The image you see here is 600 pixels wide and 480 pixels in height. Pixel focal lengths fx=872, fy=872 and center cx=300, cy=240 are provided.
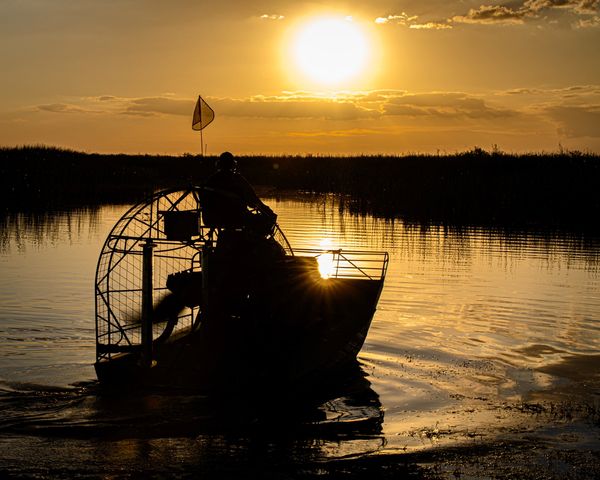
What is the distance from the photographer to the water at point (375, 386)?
32.2ft

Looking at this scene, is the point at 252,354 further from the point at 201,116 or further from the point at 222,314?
the point at 201,116

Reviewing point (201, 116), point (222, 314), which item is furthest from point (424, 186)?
point (222, 314)

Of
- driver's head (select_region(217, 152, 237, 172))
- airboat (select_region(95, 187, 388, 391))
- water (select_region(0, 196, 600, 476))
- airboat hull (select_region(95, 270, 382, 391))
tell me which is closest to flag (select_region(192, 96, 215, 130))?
driver's head (select_region(217, 152, 237, 172))

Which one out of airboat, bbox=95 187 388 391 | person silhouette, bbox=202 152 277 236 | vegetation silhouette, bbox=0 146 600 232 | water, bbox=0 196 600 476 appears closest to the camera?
water, bbox=0 196 600 476

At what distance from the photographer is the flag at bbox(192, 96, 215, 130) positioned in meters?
13.7

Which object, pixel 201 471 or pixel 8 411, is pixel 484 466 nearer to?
pixel 201 471

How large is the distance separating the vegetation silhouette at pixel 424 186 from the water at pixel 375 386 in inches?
611

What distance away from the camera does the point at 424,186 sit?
50.3 metres

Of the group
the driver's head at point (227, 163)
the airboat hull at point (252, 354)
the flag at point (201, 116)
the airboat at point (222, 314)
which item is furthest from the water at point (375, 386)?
the flag at point (201, 116)

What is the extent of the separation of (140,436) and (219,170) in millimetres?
4485

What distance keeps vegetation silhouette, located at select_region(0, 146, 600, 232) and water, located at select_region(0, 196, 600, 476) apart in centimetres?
1551

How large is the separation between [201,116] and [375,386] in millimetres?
4977

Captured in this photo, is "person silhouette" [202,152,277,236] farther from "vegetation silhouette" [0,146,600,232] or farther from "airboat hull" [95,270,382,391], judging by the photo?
"vegetation silhouette" [0,146,600,232]

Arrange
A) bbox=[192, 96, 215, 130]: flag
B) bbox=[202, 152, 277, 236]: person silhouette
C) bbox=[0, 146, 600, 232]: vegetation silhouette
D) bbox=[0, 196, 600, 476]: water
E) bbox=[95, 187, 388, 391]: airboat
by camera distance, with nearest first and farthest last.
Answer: bbox=[0, 196, 600, 476]: water → bbox=[95, 187, 388, 391]: airboat → bbox=[202, 152, 277, 236]: person silhouette → bbox=[192, 96, 215, 130]: flag → bbox=[0, 146, 600, 232]: vegetation silhouette
